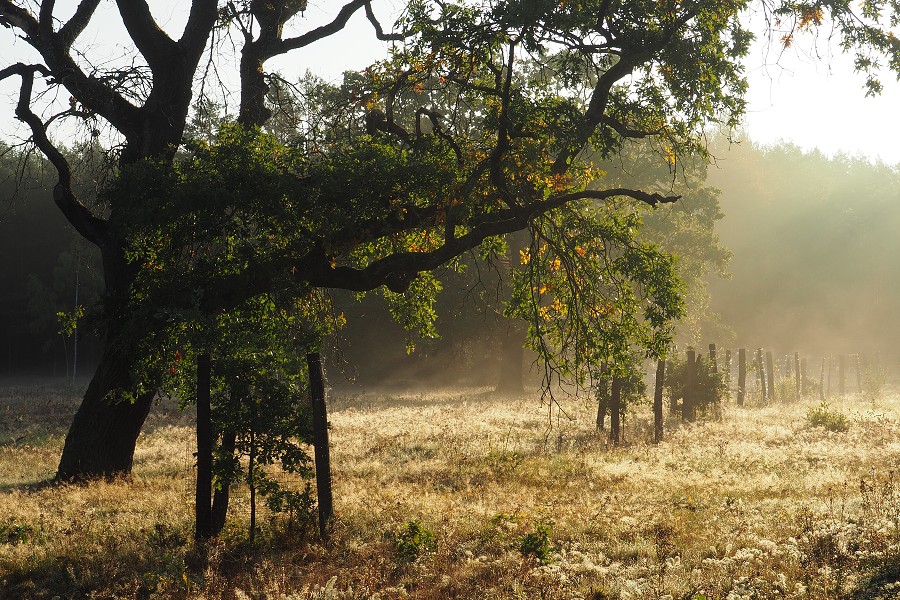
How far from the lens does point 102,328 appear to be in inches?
451

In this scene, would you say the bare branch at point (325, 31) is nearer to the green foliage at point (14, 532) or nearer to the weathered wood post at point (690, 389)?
the green foliage at point (14, 532)

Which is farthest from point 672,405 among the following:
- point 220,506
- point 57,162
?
point 57,162

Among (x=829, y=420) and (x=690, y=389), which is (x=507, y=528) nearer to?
(x=829, y=420)

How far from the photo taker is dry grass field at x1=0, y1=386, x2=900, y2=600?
28.2 feet

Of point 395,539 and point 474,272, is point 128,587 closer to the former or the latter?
point 395,539

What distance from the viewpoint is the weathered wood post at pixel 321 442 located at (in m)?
10.7

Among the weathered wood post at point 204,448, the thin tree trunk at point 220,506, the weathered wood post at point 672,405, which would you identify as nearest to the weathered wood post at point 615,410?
the weathered wood post at point 672,405

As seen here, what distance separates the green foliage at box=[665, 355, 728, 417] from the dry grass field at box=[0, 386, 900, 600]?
20.2 ft

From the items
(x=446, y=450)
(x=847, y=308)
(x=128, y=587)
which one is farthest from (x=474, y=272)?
(x=847, y=308)

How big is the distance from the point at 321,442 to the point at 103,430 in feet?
21.7

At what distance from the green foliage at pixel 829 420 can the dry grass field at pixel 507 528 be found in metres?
2.05

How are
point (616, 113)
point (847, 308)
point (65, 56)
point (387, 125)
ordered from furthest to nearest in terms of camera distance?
point (847, 308)
point (65, 56)
point (387, 125)
point (616, 113)

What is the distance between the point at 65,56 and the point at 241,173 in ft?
23.5

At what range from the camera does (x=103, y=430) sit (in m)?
15.1
